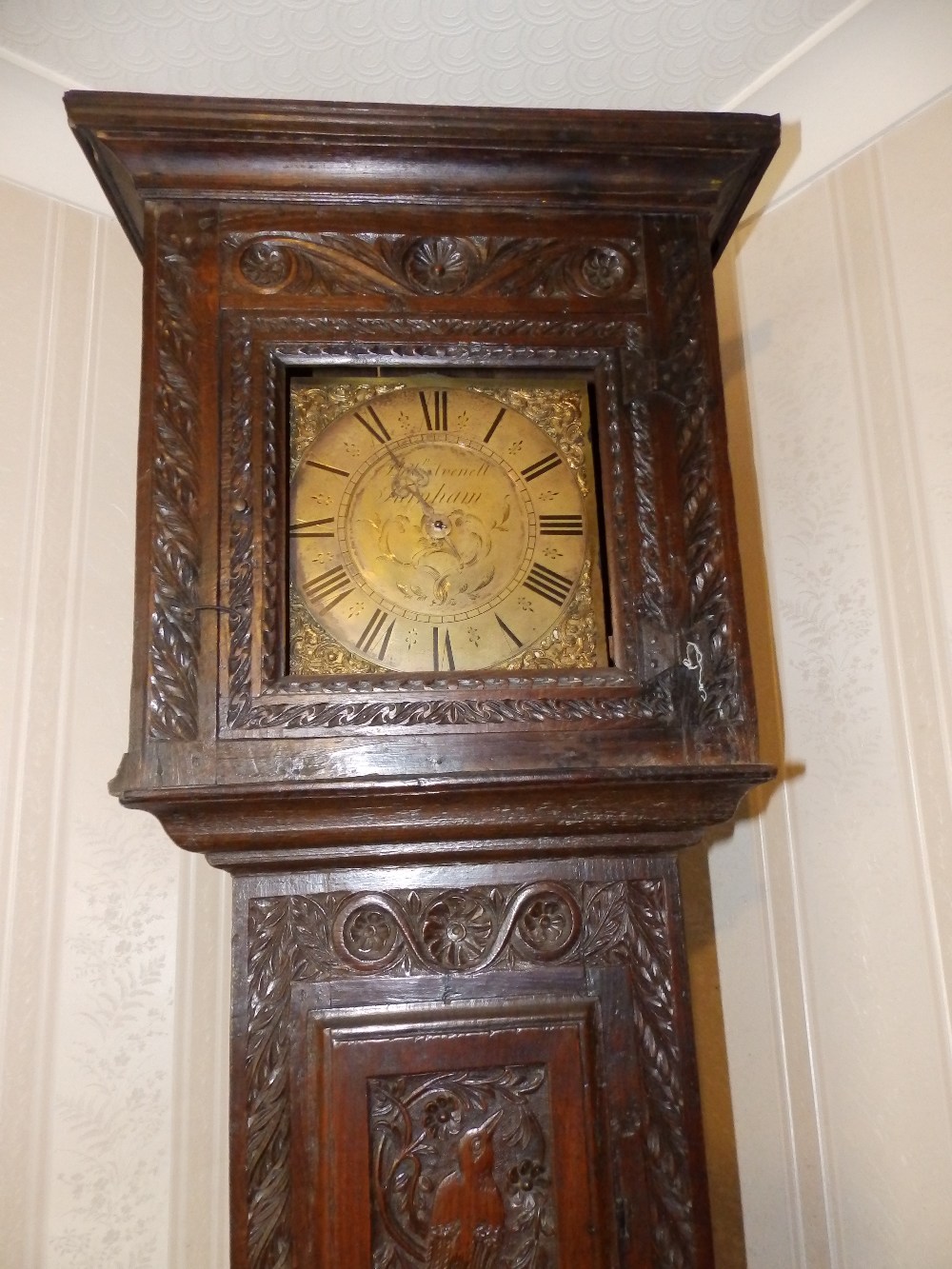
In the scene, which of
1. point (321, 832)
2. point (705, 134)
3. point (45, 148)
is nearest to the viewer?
point (321, 832)

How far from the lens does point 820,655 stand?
116 cm

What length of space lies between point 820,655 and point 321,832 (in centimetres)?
64

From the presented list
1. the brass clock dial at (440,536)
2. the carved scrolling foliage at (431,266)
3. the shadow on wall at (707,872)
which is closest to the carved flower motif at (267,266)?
the carved scrolling foliage at (431,266)

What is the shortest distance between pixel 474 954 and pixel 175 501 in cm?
52

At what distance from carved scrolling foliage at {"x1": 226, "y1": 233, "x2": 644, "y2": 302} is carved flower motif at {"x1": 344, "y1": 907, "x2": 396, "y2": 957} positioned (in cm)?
63

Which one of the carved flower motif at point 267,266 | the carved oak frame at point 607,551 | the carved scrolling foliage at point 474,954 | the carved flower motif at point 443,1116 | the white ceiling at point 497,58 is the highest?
the white ceiling at point 497,58

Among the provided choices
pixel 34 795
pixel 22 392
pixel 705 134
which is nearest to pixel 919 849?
pixel 705 134

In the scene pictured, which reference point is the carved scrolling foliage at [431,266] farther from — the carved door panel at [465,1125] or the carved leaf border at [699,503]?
the carved door panel at [465,1125]

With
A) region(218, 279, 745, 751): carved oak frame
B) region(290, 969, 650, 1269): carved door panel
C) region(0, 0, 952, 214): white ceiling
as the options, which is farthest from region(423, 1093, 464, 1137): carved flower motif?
region(0, 0, 952, 214): white ceiling

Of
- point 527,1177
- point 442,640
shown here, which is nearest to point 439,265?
point 442,640

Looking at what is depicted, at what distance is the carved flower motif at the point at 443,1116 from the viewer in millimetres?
913

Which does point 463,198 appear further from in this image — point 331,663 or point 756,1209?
point 756,1209

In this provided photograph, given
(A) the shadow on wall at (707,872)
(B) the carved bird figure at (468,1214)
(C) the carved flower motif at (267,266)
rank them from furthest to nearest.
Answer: (A) the shadow on wall at (707,872), (C) the carved flower motif at (267,266), (B) the carved bird figure at (468,1214)

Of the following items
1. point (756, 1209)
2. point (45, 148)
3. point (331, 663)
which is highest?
point (45, 148)
